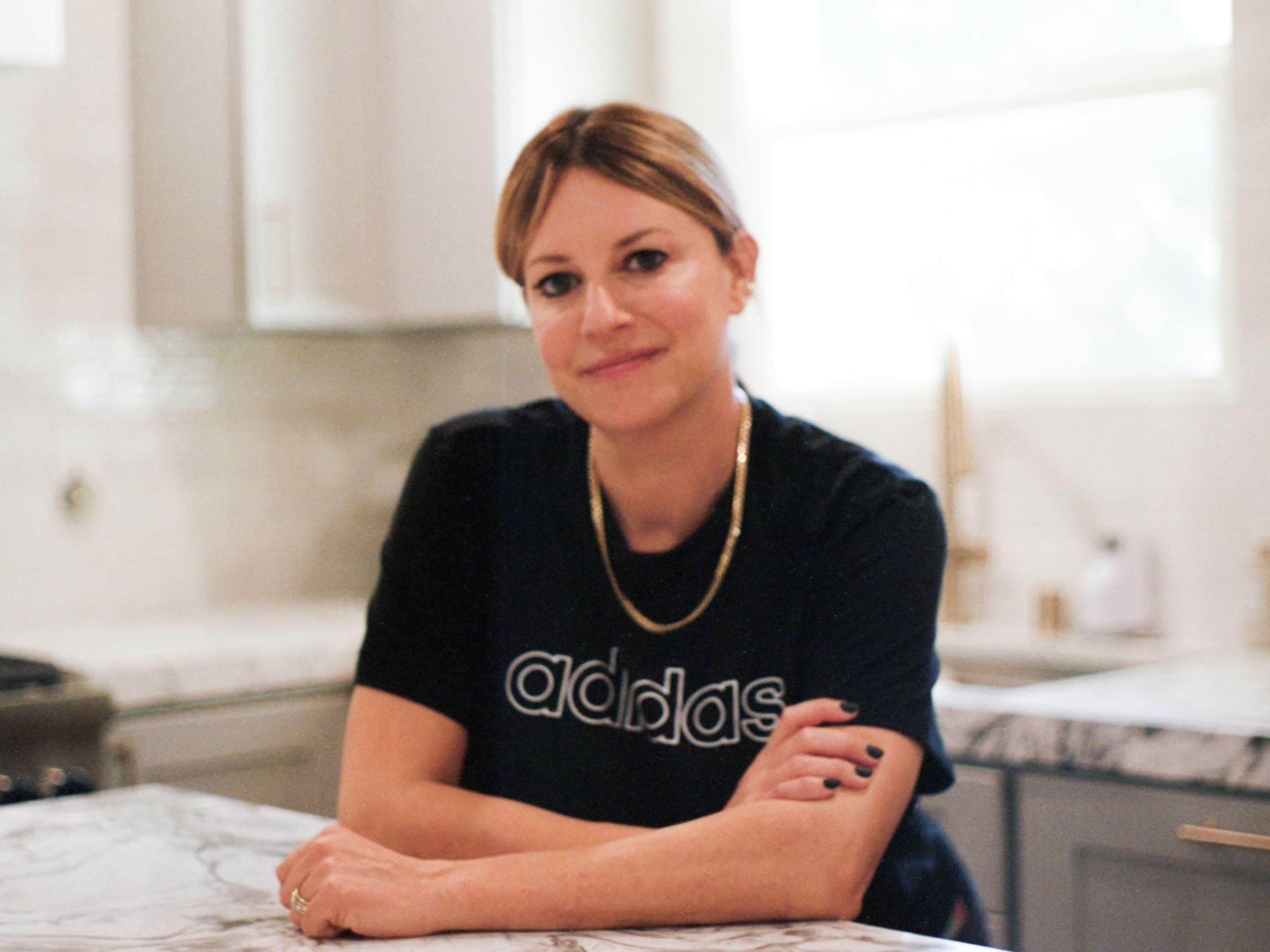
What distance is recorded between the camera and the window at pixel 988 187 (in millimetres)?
2801

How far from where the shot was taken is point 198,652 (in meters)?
2.63

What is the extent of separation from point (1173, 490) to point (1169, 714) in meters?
0.91

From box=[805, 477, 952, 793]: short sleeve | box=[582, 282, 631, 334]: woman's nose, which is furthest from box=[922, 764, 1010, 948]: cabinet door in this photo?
box=[582, 282, 631, 334]: woman's nose

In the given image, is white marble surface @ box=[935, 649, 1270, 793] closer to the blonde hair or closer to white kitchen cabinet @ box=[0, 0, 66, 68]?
the blonde hair

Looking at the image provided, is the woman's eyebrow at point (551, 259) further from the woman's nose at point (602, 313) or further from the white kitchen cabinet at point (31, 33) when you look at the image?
the white kitchen cabinet at point (31, 33)

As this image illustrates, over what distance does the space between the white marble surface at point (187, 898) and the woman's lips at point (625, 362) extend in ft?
1.58

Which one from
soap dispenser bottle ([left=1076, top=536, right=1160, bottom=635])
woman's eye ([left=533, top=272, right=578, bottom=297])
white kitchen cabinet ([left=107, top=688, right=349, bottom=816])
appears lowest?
white kitchen cabinet ([left=107, top=688, right=349, bottom=816])

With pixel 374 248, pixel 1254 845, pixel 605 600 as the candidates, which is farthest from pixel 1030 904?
pixel 374 248

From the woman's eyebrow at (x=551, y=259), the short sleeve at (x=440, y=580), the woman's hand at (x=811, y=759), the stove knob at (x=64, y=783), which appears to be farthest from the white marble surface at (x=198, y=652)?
the woman's hand at (x=811, y=759)

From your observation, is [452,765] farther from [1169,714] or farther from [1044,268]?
[1044,268]

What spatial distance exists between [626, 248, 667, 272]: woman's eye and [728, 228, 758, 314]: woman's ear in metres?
0.10

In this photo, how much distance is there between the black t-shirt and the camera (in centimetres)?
133

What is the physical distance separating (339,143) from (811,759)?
2.41 meters

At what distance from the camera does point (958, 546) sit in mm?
2889
